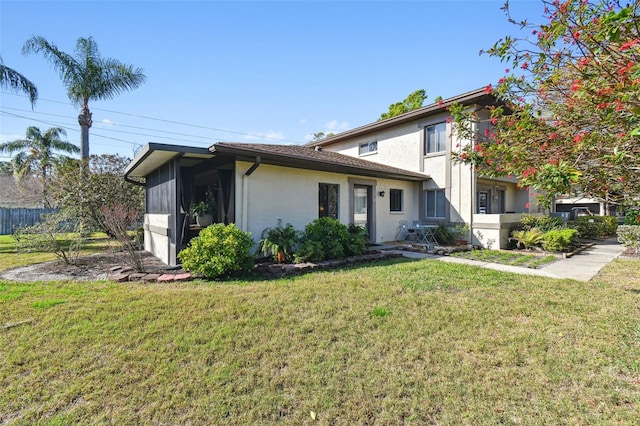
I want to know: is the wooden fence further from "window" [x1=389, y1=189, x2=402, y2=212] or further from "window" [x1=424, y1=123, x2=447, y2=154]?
"window" [x1=424, y1=123, x2=447, y2=154]

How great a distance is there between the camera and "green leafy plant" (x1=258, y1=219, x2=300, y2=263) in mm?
7953

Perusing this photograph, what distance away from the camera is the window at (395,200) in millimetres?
12834

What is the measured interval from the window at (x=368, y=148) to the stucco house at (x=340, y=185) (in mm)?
52

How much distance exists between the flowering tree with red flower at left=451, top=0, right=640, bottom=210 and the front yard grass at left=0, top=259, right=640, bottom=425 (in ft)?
5.82

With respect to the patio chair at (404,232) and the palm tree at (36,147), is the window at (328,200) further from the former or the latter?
Answer: the palm tree at (36,147)

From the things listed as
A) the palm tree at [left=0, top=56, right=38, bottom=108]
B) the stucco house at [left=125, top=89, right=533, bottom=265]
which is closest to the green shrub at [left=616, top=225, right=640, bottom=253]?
the stucco house at [left=125, top=89, right=533, bottom=265]

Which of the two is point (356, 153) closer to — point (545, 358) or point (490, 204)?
point (490, 204)

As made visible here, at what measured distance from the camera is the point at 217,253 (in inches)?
257

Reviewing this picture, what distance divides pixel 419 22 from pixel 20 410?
9815 mm

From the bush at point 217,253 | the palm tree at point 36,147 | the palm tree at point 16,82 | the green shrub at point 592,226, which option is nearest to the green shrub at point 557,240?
the green shrub at point 592,226

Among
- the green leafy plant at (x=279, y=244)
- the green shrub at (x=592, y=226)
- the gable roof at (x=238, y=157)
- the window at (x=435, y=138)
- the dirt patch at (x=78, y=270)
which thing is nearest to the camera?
the dirt patch at (x=78, y=270)

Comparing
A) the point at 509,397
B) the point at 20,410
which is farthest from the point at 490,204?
the point at 20,410

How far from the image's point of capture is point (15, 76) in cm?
1286

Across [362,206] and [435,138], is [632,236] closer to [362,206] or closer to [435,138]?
[435,138]
